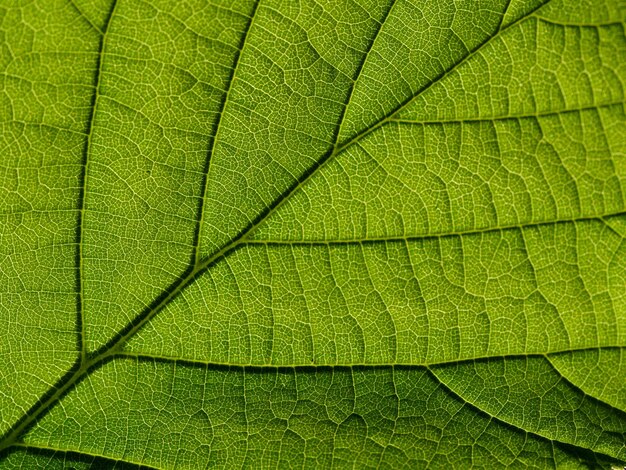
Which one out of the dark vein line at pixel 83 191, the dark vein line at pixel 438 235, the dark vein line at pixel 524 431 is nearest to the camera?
the dark vein line at pixel 83 191

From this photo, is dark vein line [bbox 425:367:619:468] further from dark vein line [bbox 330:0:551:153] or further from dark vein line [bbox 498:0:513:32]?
dark vein line [bbox 498:0:513:32]

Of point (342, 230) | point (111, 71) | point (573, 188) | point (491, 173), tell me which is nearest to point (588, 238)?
point (573, 188)

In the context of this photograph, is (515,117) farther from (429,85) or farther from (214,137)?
(214,137)

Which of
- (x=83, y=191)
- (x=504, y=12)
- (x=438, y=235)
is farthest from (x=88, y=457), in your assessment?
(x=504, y=12)

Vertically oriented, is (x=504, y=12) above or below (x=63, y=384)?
above

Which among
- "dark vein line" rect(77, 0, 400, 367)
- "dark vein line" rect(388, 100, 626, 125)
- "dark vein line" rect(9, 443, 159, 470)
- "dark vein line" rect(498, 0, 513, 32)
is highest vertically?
"dark vein line" rect(498, 0, 513, 32)

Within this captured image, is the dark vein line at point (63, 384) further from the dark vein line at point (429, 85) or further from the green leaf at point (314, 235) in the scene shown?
the dark vein line at point (429, 85)

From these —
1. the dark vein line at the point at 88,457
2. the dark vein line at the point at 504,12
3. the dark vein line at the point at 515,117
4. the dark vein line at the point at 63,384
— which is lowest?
the dark vein line at the point at 88,457

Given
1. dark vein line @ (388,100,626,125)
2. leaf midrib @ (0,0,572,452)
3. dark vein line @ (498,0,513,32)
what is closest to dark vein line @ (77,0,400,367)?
leaf midrib @ (0,0,572,452)

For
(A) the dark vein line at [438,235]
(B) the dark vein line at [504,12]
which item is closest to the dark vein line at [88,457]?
(A) the dark vein line at [438,235]
